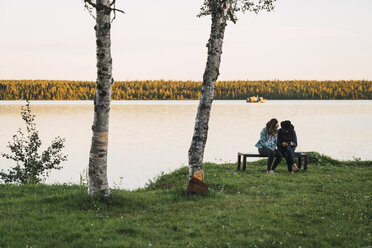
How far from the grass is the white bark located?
50.0 inches

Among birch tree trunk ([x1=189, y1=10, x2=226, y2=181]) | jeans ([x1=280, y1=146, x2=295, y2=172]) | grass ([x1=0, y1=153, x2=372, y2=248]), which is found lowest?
grass ([x1=0, y1=153, x2=372, y2=248])

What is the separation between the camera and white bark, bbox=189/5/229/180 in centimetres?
1159

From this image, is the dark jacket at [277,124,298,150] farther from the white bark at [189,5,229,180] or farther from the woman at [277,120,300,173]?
the white bark at [189,5,229,180]

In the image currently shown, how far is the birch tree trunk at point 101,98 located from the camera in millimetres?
10164

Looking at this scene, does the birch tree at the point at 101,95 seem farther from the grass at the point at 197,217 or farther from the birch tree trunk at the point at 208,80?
the birch tree trunk at the point at 208,80

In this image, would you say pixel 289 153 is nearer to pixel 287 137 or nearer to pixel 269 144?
pixel 287 137

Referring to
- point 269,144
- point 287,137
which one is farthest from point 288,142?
point 269,144

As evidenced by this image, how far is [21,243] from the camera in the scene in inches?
287

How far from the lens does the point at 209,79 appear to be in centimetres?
1167

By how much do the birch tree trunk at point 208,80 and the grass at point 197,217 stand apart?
124cm

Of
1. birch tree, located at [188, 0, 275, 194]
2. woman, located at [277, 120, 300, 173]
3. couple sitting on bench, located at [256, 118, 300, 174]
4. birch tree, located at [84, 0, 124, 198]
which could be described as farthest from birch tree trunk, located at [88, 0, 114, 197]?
woman, located at [277, 120, 300, 173]

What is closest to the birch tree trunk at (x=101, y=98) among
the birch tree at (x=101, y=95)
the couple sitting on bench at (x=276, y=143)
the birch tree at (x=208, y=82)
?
the birch tree at (x=101, y=95)

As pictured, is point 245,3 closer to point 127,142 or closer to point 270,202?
point 270,202

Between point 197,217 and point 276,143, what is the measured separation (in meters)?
8.31
